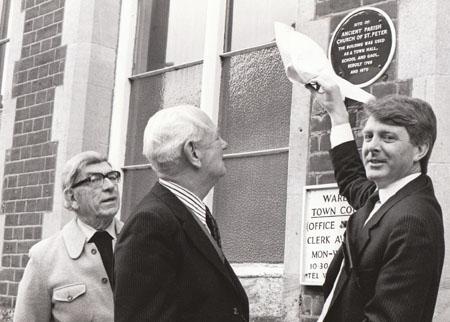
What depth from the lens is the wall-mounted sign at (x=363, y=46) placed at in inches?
165

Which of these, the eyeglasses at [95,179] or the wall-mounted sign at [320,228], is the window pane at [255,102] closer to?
the wall-mounted sign at [320,228]

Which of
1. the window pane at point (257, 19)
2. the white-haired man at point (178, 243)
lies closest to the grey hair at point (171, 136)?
the white-haired man at point (178, 243)

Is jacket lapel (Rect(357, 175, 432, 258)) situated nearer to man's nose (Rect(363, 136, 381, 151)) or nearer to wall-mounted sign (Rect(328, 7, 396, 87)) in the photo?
man's nose (Rect(363, 136, 381, 151))

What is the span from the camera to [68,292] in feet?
12.8

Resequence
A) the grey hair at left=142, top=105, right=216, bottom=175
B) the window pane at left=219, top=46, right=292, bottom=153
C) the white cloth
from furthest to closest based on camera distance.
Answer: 1. the window pane at left=219, top=46, right=292, bottom=153
2. the white cloth
3. the grey hair at left=142, top=105, right=216, bottom=175

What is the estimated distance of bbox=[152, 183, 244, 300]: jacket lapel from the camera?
2943mm

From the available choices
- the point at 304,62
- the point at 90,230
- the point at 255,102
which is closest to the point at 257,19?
the point at 255,102

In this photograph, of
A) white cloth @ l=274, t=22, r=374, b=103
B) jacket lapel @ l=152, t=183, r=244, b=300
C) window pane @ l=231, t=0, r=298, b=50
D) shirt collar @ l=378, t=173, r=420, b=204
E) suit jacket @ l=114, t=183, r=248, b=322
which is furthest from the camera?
window pane @ l=231, t=0, r=298, b=50

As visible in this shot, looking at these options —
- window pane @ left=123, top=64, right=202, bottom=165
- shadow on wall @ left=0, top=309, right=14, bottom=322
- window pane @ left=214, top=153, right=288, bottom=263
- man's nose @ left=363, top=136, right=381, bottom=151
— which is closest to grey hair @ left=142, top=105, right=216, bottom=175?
man's nose @ left=363, top=136, right=381, bottom=151

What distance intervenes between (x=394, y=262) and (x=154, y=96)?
3.73 m

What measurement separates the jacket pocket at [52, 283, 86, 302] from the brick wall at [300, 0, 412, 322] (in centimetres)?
123

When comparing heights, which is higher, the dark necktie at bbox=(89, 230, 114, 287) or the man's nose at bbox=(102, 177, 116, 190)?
the man's nose at bbox=(102, 177, 116, 190)

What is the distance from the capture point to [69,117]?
6.41 m

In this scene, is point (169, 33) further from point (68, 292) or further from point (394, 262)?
point (394, 262)
